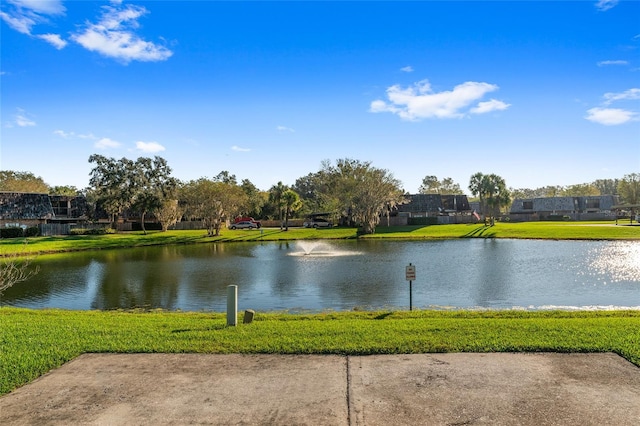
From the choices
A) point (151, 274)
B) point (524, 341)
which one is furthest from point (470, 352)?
point (151, 274)

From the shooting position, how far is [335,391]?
704cm

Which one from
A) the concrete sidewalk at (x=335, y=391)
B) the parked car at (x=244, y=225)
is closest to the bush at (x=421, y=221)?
the parked car at (x=244, y=225)

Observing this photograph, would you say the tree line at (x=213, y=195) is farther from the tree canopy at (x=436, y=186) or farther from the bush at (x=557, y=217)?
the tree canopy at (x=436, y=186)

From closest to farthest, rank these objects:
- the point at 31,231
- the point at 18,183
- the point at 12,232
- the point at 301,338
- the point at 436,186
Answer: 1. the point at 301,338
2. the point at 12,232
3. the point at 31,231
4. the point at 18,183
5. the point at 436,186

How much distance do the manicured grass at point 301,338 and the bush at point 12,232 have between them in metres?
56.1

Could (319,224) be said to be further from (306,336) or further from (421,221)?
(306,336)

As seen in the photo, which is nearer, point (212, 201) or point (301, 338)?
point (301, 338)

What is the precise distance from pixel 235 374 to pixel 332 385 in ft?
5.84

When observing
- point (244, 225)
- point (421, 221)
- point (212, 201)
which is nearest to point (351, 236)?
point (212, 201)

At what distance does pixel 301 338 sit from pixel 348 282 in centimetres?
1378

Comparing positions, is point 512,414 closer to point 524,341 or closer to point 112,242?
point 524,341

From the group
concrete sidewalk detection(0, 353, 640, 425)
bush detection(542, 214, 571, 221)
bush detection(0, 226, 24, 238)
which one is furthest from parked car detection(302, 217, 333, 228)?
concrete sidewalk detection(0, 353, 640, 425)

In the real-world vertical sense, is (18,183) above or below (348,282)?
above

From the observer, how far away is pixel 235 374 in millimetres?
7887
